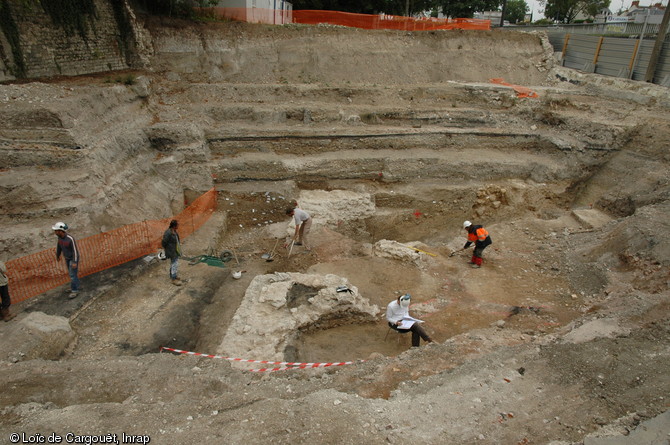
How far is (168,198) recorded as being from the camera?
477 inches

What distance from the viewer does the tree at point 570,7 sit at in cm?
4081

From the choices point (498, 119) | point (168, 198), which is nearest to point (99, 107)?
point (168, 198)

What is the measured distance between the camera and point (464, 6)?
99.8 feet

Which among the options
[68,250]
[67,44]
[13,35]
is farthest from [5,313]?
[67,44]

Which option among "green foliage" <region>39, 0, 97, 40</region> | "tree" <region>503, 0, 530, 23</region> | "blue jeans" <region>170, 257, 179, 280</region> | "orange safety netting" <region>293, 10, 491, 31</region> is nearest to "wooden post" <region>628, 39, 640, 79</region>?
"orange safety netting" <region>293, 10, 491, 31</region>

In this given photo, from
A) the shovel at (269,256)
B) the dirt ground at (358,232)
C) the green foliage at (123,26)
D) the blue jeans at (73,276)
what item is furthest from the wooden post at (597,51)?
the blue jeans at (73,276)

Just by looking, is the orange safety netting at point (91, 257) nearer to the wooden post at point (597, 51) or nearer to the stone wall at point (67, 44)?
the stone wall at point (67, 44)

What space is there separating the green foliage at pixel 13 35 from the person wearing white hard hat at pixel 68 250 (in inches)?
323

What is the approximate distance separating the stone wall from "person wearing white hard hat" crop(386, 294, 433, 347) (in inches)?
523

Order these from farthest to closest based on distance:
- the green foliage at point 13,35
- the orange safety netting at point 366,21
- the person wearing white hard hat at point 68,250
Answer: the orange safety netting at point 366,21 < the green foliage at point 13,35 < the person wearing white hard hat at point 68,250

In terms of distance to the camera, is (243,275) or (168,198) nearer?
(243,275)

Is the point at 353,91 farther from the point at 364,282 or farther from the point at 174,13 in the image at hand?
the point at 364,282

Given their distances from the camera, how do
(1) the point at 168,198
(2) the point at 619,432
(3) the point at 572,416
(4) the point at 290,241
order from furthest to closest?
(1) the point at 168,198 < (4) the point at 290,241 < (3) the point at 572,416 < (2) the point at 619,432

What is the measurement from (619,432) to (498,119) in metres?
14.7
